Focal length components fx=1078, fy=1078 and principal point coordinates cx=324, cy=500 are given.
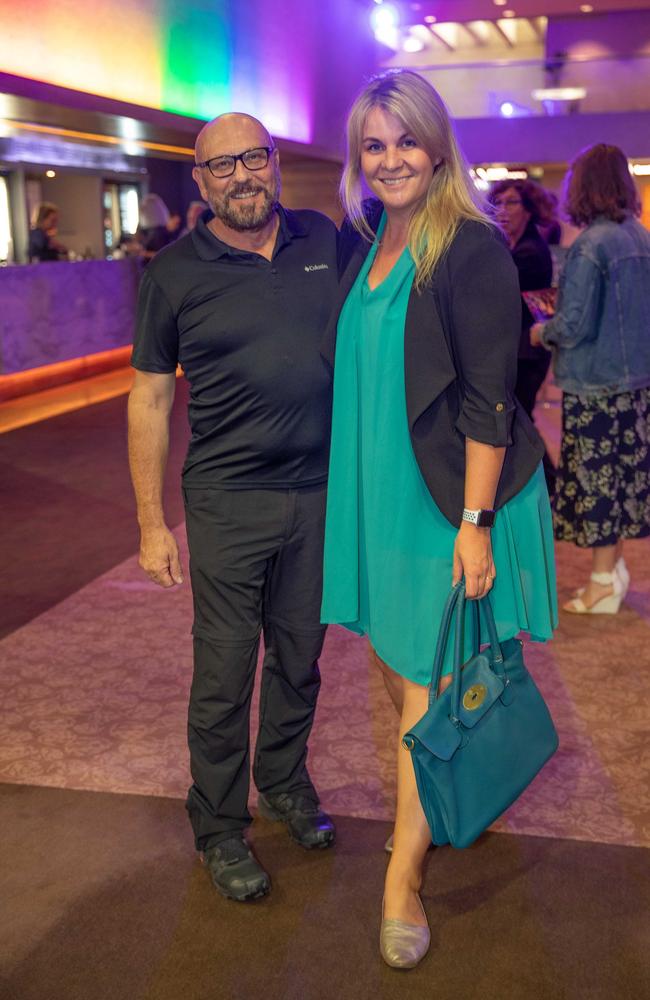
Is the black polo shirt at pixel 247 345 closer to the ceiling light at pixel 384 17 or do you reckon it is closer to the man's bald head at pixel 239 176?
the man's bald head at pixel 239 176

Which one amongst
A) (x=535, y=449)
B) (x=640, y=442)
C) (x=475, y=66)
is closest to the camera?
(x=535, y=449)

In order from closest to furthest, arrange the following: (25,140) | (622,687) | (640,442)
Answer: (622,687), (640,442), (25,140)

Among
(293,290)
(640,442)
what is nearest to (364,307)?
(293,290)

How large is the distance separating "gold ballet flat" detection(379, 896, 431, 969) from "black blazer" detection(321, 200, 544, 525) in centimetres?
83

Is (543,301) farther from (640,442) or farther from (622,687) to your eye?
(622,687)

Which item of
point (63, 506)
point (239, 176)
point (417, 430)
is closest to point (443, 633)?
point (417, 430)

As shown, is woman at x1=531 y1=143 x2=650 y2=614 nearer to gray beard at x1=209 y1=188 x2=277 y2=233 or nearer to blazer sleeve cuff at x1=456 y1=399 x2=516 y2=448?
gray beard at x1=209 y1=188 x2=277 y2=233

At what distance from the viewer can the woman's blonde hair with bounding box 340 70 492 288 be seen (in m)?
1.95

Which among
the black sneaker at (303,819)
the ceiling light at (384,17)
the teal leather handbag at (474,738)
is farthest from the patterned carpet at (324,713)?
the ceiling light at (384,17)

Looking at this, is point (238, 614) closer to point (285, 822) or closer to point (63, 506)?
point (285, 822)

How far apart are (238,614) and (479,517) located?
0.61 metres

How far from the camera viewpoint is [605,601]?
13.8ft

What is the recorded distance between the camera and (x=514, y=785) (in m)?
2.11

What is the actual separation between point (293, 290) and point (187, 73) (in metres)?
7.98
